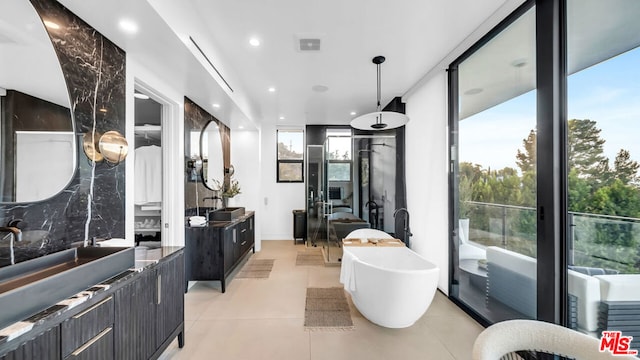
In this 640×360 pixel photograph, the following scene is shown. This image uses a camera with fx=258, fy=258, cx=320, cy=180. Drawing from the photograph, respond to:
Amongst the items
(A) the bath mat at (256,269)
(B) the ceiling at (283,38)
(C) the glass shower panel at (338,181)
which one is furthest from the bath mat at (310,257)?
(B) the ceiling at (283,38)

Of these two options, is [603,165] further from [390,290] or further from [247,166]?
[247,166]

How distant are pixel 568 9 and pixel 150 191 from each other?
16.6 ft

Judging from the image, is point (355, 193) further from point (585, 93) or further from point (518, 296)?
point (585, 93)

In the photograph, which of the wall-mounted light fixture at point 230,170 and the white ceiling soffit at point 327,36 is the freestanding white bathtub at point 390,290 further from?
the wall-mounted light fixture at point 230,170

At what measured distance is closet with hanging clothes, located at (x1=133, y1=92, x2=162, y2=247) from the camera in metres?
3.96

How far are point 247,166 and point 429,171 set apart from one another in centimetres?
361

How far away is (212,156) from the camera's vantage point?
440 cm

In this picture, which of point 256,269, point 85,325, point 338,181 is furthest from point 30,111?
point 338,181

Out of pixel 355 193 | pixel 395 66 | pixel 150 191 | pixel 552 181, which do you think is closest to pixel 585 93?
pixel 552 181

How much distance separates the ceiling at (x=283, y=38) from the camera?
2.01 meters

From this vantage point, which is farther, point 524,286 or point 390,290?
point 390,290

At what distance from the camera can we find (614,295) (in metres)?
1.56

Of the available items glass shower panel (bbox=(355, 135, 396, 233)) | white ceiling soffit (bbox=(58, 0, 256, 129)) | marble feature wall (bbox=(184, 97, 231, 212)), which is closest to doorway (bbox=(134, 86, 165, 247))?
marble feature wall (bbox=(184, 97, 231, 212))

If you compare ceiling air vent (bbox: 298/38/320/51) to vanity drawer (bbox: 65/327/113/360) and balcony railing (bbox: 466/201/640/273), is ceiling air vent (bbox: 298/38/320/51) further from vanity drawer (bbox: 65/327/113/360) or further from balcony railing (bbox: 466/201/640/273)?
vanity drawer (bbox: 65/327/113/360)
